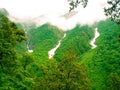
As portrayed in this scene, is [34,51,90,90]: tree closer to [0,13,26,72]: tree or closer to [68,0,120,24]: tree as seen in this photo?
[0,13,26,72]: tree

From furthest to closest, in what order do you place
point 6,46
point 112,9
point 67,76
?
point 67,76
point 6,46
point 112,9

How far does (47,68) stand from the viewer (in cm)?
3647

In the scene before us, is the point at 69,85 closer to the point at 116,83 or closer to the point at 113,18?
the point at 113,18

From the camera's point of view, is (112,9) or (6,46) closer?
(112,9)

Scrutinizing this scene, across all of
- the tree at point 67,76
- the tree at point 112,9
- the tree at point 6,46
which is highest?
the tree at point 6,46

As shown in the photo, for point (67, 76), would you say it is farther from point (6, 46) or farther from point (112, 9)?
point (112, 9)

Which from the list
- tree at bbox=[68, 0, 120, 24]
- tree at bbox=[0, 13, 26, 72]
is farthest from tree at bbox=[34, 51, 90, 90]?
tree at bbox=[68, 0, 120, 24]

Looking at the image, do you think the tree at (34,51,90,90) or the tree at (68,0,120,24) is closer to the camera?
the tree at (68,0,120,24)

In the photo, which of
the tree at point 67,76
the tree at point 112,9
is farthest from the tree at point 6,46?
the tree at point 112,9

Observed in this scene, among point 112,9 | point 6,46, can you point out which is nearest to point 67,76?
point 6,46

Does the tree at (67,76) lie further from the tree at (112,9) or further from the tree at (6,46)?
the tree at (112,9)

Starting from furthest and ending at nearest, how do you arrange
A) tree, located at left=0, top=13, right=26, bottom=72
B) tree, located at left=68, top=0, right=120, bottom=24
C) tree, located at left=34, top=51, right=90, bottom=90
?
1. tree, located at left=34, top=51, right=90, bottom=90
2. tree, located at left=0, top=13, right=26, bottom=72
3. tree, located at left=68, top=0, right=120, bottom=24

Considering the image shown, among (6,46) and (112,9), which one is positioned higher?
(6,46)

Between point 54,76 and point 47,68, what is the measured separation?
8.96ft
